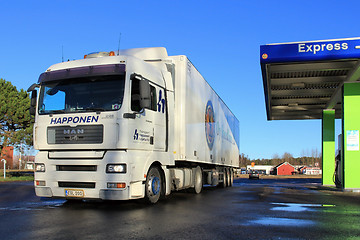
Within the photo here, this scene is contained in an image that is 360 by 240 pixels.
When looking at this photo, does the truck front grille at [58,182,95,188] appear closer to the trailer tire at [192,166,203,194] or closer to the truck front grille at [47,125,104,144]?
the truck front grille at [47,125,104,144]

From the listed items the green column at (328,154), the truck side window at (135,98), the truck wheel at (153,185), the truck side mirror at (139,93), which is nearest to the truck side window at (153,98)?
the truck side mirror at (139,93)

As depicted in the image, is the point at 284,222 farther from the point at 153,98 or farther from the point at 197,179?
the point at 197,179

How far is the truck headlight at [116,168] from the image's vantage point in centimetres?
817

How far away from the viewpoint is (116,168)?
8.18m

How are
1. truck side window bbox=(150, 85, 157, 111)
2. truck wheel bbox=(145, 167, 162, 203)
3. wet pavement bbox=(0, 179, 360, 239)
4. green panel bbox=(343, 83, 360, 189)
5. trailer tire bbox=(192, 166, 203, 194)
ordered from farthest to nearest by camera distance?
green panel bbox=(343, 83, 360, 189) → trailer tire bbox=(192, 166, 203, 194) → truck side window bbox=(150, 85, 157, 111) → truck wheel bbox=(145, 167, 162, 203) → wet pavement bbox=(0, 179, 360, 239)

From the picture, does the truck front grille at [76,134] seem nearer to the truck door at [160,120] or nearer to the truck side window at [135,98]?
the truck side window at [135,98]

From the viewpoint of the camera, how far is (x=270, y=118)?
1158 inches

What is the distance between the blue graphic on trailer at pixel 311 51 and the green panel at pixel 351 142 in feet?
11.3

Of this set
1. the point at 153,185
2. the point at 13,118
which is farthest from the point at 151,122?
the point at 13,118

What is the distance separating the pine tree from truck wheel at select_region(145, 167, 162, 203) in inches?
910

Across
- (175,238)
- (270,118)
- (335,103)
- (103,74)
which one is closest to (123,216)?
(175,238)

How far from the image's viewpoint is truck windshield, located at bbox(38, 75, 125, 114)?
28.0ft

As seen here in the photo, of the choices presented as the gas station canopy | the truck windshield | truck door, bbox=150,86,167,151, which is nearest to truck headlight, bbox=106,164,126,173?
the truck windshield

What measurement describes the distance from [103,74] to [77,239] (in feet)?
14.5
